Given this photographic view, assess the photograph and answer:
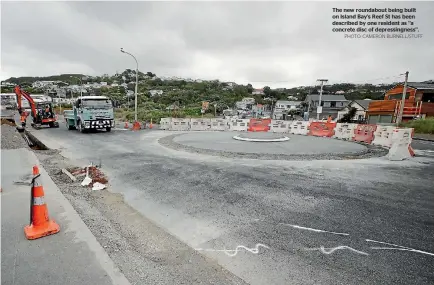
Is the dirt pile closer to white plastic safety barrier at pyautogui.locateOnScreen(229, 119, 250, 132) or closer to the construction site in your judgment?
the construction site

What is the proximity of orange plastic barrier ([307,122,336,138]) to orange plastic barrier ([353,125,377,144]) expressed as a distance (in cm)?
186

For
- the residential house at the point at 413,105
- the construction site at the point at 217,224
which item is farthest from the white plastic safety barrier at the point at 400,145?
the residential house at the point at 413,105

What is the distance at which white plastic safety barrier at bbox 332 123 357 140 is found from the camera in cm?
1633

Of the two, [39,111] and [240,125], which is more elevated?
[39,111]

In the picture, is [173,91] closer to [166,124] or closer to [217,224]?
[166,124]

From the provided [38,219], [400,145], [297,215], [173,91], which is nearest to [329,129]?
[400,145]

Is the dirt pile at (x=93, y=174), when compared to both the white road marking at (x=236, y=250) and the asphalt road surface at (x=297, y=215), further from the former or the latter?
the white road marking at (x=236, y=250)

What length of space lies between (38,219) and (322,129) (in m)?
18.0

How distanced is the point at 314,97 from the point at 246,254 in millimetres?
75777

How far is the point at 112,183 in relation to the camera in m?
6.70

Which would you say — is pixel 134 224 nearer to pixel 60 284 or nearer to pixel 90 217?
pixel 90 217

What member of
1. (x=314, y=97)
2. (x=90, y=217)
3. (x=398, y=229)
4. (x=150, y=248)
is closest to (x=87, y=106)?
(x=90, y=217)

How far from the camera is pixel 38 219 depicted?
3.72m

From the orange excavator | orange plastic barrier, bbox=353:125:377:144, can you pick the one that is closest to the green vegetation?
orange plastic barrier, bbox=353:125:377:144
